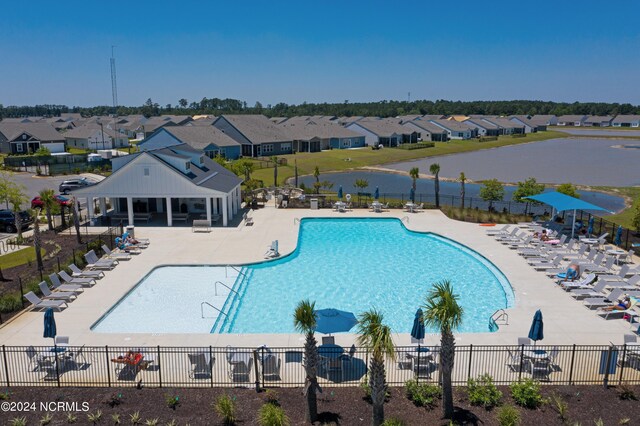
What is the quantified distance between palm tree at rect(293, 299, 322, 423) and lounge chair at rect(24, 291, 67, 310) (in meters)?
12.8

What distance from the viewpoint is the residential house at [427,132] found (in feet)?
388

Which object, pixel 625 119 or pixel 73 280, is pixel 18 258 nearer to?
pixel 73 280

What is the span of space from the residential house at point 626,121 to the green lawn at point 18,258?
692ft

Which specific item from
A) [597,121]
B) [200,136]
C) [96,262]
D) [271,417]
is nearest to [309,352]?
[271,417]

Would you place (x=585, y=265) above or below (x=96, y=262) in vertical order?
above

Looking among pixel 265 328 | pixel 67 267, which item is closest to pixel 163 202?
pixel 67 267

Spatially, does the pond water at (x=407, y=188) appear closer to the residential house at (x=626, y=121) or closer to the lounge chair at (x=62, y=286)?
the lounge chair at (x=62, y=286)

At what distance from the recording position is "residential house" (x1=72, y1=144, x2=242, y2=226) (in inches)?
1341

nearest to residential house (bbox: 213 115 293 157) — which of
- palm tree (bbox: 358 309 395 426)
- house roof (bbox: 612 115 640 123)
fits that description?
palm tree (bbox: 358 309 395 426)

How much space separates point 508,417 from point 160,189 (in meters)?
27.5

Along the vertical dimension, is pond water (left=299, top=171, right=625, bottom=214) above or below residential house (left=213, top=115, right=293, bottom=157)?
below

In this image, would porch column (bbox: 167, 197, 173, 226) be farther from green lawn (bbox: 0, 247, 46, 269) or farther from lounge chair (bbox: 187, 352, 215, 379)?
lounge chair (bbox: 187, 352, 215, 379)

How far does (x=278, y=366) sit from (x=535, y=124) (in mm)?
170605

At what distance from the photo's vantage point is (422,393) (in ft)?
46.4
